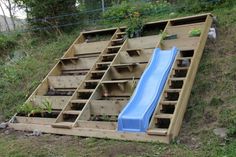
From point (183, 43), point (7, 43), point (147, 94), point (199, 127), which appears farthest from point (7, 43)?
point (199, 127)

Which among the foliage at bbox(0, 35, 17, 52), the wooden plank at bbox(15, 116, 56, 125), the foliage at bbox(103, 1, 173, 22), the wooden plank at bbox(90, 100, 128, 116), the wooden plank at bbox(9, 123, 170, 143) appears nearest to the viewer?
the wooden plank at bbox(9, 123, 170, 143)

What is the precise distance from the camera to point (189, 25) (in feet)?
21.9

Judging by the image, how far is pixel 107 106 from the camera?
5535mm

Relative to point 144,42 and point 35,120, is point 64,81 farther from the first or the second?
point 144,42

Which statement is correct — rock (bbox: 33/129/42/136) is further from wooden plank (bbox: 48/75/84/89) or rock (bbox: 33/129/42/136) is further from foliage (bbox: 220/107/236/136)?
foliage (bbox: 220/107/236/136)

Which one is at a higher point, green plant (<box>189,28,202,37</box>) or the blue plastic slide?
green plant (<box>189,28,202,37</box>)

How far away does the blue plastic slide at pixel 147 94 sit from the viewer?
475cm

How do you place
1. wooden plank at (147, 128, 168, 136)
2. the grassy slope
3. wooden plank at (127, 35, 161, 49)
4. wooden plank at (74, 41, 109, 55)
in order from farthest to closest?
wooden plank at (74, 41, 109, 55) → wooden plank at (127, 35, 161, 49) → wooden plank at (147, 128, 168, 136) → the grassy slope

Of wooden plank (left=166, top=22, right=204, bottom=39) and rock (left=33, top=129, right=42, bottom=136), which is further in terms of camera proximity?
wooden plank (left=166, top=22, right=204, bottom=39)

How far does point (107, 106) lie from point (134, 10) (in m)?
3.88

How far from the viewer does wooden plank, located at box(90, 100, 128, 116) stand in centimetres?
544

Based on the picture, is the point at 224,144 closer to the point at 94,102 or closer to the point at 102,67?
the point at 94,102

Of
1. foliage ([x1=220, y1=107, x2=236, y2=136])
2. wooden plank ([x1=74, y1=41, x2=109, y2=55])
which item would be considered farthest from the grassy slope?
wooden plank ([x1=74, y1=41, x2=109, y2=55])

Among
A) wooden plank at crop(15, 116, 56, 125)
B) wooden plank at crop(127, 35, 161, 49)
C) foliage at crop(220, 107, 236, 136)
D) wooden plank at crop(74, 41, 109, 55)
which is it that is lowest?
wooden plank at crop(15, 116, 56, 125)
